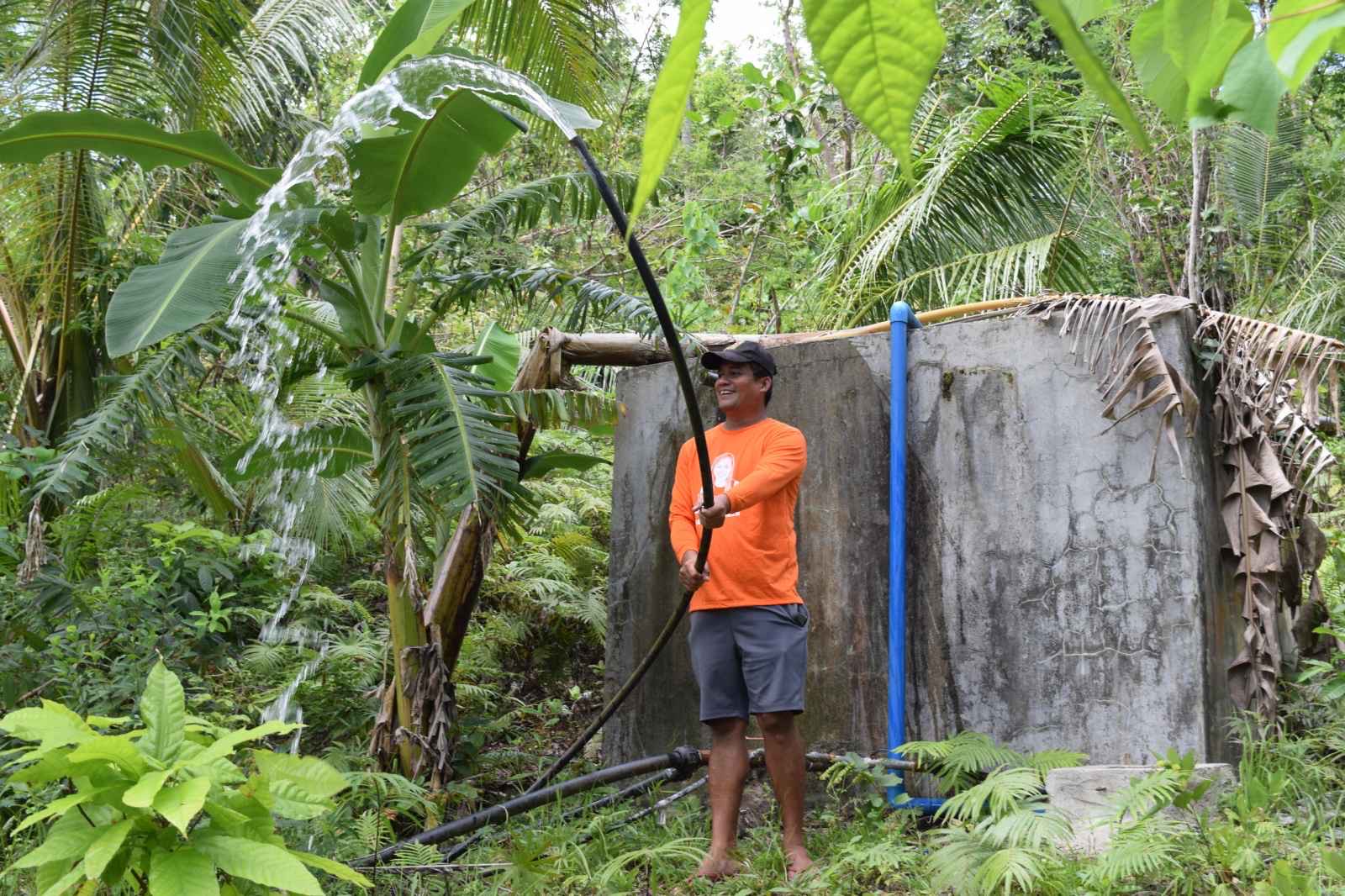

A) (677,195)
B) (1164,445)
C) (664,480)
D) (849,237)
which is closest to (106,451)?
(664,480)

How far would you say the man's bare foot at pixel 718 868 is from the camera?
437cm

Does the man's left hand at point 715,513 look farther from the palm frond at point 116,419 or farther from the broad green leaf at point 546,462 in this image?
the palm frond at point 116,419

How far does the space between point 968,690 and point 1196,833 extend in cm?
120

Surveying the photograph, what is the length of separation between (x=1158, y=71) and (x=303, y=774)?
3042mm

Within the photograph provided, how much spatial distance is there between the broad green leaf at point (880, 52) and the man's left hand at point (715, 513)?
3804 millimetres

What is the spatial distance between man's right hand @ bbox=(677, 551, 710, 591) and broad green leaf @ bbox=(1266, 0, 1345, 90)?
12.4 feet

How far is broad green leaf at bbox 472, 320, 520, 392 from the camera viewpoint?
6254 mm

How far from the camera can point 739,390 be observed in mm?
4875

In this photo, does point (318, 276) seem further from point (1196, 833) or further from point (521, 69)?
point (1196, 833)

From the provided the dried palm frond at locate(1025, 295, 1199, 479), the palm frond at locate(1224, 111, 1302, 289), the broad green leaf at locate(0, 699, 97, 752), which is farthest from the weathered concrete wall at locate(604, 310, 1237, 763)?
the palm frond at locate(1224, 111, 1302, 289)

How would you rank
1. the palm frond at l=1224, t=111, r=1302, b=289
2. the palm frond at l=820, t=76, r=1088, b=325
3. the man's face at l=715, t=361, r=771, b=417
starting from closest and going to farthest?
the man's face at l=715, t=361, r=771, b=417 → the palm frond at l=820, t=76, r=1088, b=325 → the palm frond at l=1224, t=111, r=1302, b=289

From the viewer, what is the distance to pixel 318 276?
5496 millimetres


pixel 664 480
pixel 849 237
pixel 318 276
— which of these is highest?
pixel 849 237

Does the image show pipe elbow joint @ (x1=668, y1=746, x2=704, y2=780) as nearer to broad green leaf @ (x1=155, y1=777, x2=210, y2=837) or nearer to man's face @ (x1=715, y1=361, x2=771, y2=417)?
man's face @ (x1=715, y1=361, x2=771, y2=417)
